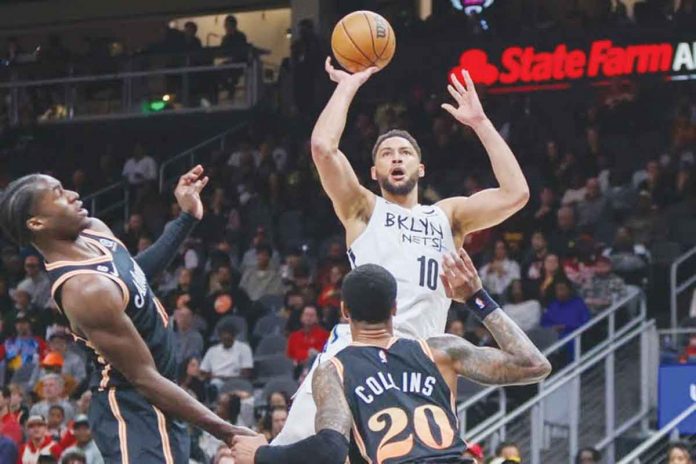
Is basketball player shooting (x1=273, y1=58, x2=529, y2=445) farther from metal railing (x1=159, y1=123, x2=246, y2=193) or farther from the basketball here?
metal railing (x1=159, y1=123, x2=246, y2=193)

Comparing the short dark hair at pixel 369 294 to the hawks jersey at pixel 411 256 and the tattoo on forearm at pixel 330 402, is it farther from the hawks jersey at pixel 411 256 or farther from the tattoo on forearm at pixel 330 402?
the hawks jersey at pixel 411 256

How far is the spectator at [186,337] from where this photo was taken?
16.0m

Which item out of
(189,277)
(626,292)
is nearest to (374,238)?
(626,292)

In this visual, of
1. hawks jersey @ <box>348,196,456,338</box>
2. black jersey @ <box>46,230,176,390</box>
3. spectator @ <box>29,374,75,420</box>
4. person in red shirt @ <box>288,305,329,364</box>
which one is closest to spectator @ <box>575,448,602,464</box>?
person in red shirt @ <box>288,305,329,364</box>

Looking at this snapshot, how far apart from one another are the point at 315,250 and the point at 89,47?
10.4 m

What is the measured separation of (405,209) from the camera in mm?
7383

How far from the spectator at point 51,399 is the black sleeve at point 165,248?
27.0 feet

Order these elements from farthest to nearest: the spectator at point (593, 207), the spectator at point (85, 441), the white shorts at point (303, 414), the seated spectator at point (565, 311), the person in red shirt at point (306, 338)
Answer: the spectator at point (593, 207) → the person in red shirt at point (306, 338) → the seated spectator at point (565, 311) → the spectator at point (85, 441) → the white shorts at point (303, 414)

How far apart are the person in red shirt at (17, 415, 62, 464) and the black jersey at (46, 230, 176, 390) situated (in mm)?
7863

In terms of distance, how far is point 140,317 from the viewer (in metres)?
6.49

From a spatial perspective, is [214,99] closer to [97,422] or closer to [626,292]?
[626,292]

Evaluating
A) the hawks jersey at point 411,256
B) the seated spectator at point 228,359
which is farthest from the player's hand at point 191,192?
the seated spectator at point 228,359

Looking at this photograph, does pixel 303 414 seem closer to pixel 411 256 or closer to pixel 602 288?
pixel 411 256

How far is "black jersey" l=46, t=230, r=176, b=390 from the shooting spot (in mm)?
6367
